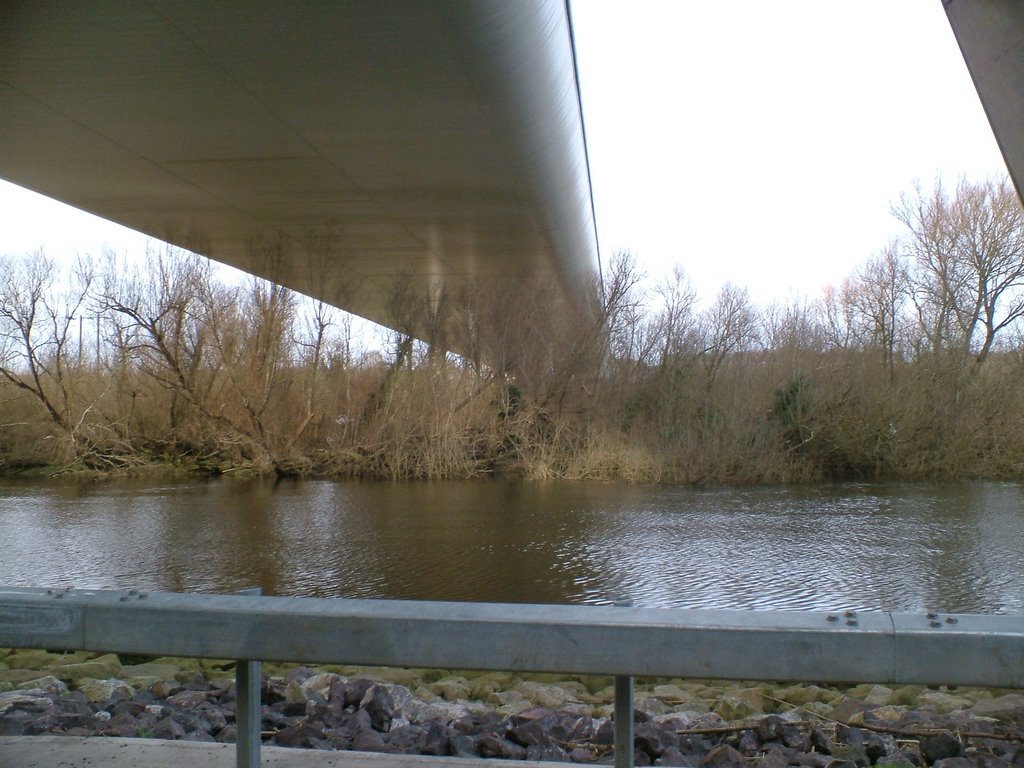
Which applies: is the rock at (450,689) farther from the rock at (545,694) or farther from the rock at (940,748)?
the rock at (940,748)

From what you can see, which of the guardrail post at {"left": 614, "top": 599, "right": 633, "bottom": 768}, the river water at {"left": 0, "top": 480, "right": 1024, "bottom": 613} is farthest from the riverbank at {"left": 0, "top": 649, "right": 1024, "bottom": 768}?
the river water at {"left": 0, "top": 480, "right": 1024, "bottom": 613}

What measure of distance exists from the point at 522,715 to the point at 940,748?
191 cm

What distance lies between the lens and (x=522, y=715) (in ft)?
15.2

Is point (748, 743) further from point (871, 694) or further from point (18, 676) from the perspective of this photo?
point (18, 676)

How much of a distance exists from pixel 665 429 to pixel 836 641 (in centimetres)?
1969

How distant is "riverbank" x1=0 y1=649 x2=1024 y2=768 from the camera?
4.06m

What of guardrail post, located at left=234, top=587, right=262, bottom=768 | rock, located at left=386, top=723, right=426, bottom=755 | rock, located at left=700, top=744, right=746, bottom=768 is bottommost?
rock, located at left=386, top=723, right=426, bottom=755

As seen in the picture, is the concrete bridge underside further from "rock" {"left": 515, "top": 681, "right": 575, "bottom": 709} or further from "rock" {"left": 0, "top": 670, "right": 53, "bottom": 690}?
"rock" {"left": 515, "top": 681, "right": 575, "bottom": 709}

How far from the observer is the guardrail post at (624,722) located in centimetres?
274

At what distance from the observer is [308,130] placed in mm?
12031

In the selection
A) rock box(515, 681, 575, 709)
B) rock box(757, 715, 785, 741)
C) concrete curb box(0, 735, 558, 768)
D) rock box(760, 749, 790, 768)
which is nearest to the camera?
concrete curb box(0, 735, 558, 768)

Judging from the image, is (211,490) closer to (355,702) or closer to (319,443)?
(319,443)

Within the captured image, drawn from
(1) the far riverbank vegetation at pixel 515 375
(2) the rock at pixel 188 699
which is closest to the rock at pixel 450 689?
(2) the rock at pixel 188 699

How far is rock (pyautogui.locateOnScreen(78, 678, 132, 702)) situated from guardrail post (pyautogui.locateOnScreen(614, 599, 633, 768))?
372 centimetres
